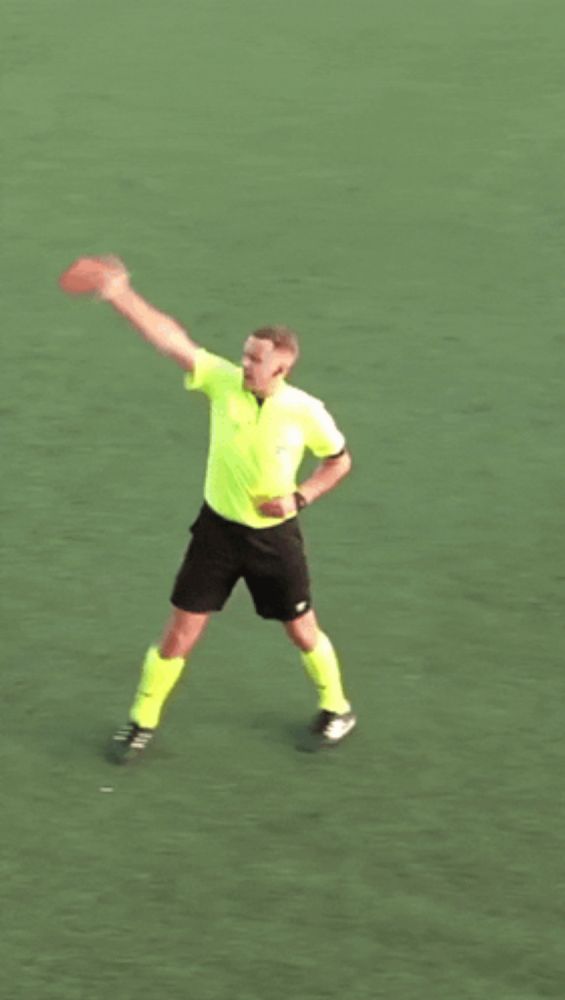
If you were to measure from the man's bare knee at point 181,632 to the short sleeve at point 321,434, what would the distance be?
715 mm

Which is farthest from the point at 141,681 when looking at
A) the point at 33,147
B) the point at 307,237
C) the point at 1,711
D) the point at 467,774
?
the point at 33,147

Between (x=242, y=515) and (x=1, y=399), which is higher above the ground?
(x=242, y=515)

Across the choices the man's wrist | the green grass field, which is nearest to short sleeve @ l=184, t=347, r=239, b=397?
the man's wrist

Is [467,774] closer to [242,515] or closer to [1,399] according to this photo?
[242,515]

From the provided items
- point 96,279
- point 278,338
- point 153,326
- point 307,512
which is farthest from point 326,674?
point 96,279

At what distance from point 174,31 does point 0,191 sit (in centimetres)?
200

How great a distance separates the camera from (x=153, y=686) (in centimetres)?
735

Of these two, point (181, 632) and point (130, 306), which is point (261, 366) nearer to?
point (130, 306)

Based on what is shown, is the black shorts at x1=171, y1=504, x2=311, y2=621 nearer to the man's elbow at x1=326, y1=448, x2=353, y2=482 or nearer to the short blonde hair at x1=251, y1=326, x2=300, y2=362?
the man's elbow at x1=326, y1=448, x2=353, y2=482

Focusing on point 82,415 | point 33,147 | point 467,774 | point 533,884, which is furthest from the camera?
point 33,147

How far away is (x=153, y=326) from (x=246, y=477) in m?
0.59

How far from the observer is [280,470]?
23.0 feet

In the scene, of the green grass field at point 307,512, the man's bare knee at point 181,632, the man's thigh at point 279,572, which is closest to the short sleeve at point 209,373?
the man's thigh at point 279,572

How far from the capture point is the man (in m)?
6.95
